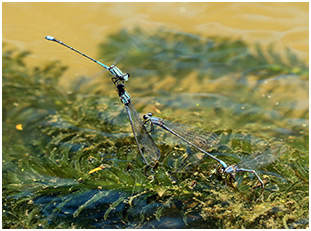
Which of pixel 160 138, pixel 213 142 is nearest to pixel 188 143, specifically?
pixel 213 142

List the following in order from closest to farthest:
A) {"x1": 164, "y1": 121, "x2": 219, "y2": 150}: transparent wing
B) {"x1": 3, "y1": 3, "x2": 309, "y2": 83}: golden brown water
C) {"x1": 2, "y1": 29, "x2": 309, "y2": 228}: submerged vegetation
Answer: {"x1": 2, "y1": 29, "x2": 309, "y2": 228}: submerged vegetation, {"x1": 164, "y1": 121, "x2": 219, "y2": 150}: transparent wing, {"x1": 3, "y1": 3, "x2": 309, "y2": 83}: golden brown water

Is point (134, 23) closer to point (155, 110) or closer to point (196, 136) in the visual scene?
point (155, 110)

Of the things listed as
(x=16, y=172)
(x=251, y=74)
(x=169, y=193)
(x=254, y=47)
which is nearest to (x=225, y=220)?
(x=169, y=193)

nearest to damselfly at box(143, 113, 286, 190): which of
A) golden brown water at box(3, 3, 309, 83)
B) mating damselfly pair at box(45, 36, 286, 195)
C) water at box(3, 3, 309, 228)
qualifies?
mating damselfly pair at box(45, 36, 286, 195)

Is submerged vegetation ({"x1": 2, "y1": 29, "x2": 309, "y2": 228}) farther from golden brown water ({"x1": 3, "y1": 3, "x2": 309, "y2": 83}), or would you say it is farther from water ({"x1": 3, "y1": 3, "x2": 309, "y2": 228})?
golden brown water ({"x1": 3, "y1": 3, "x2": 309, "y2": 83})

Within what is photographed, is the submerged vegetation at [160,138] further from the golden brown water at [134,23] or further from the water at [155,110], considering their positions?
the golden brown water at [134,23]

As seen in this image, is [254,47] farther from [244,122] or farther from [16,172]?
[16,172]
